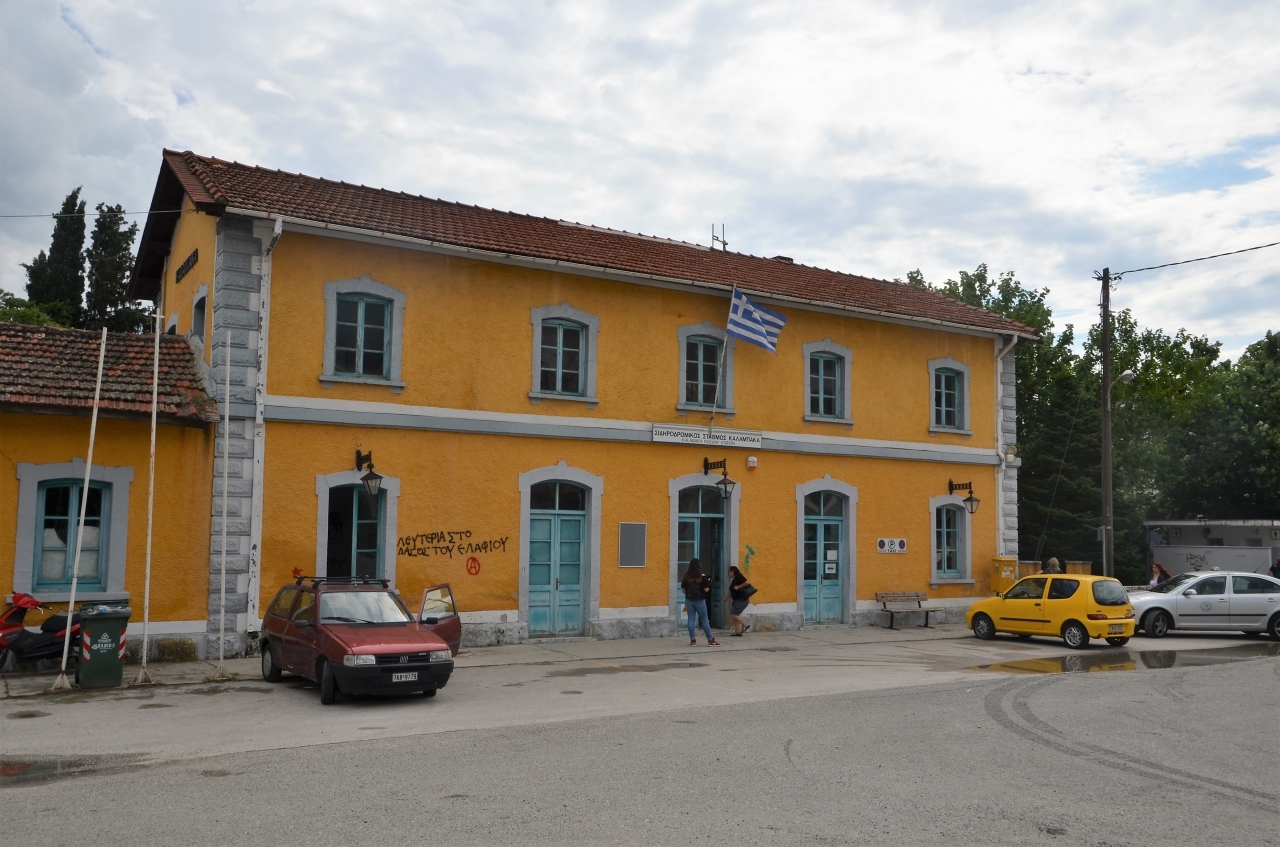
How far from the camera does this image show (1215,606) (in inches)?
857

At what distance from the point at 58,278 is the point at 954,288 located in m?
38.5

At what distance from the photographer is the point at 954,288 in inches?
1930

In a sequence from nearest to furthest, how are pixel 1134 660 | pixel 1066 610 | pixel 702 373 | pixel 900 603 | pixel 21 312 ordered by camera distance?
pixel 1134 660
pixel 1066 610
pixel 702 373
pixel 900 603
pixel 21 312

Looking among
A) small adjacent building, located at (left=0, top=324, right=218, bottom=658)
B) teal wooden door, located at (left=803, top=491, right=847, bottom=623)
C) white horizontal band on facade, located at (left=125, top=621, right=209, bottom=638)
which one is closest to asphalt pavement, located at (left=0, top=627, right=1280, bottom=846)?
white horizontal band on facade, located at (left=125, top=621, right=209, bottom=638)

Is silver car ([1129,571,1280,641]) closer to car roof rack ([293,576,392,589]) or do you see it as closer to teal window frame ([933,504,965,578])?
teal window frame ([933,504,965,578])

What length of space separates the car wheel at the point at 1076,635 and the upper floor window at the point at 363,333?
13.2 metres

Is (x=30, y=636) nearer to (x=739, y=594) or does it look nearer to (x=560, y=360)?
(x=560, y=360)

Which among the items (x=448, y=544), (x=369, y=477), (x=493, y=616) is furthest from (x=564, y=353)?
(x=493, y=616)

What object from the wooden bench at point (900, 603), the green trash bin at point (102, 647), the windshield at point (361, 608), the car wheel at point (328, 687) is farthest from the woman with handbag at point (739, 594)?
the green trash bin at point (102, 647)

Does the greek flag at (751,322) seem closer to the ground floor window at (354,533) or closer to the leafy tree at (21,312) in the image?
the ground floor window at (354,533)

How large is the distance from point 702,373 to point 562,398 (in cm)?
337

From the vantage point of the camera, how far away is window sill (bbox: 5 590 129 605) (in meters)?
14.5

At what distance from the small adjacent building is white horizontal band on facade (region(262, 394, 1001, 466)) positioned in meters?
1.35

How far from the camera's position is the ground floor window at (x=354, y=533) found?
1664 cm
